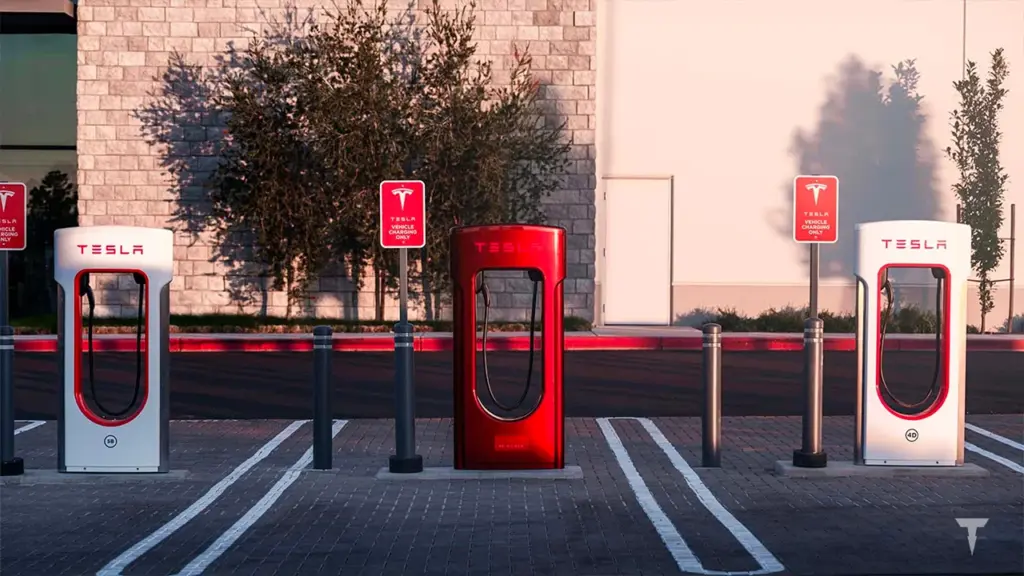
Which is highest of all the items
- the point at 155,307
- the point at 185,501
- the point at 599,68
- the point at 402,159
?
the point at 599,68

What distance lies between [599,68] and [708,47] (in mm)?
2256

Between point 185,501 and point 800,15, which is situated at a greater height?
point 800,15

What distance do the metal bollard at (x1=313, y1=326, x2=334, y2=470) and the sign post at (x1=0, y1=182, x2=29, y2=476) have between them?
215cm

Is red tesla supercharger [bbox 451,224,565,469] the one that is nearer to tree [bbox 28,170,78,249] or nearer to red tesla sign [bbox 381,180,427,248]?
red tesla sign [bbox 381,180,427,248]

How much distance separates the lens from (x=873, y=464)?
981 centimetres

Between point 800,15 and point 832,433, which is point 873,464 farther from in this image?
point 800,15

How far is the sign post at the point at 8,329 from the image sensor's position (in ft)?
32.0

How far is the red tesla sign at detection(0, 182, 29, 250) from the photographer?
9992mm

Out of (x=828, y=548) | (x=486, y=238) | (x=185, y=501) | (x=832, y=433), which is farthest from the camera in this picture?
(x=832, y=433)

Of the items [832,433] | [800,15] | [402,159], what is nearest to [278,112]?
[402,159]

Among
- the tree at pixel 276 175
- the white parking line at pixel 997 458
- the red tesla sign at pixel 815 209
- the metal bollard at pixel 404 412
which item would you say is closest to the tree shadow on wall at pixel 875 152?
the tree at pixel 276 175

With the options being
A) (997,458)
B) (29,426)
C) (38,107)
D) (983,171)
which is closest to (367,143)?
(38,107)
